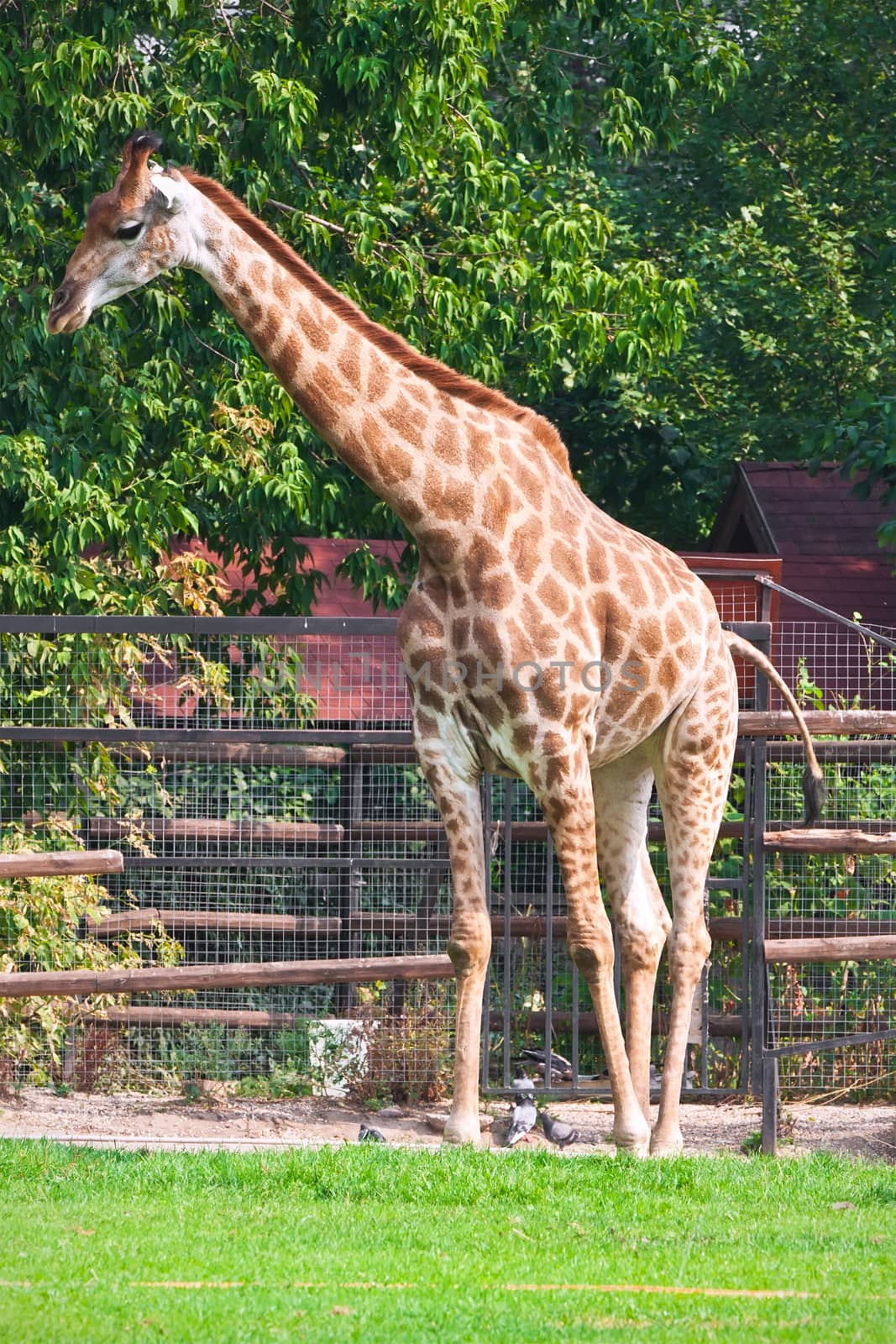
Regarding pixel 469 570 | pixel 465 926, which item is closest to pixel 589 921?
pixel 465 926

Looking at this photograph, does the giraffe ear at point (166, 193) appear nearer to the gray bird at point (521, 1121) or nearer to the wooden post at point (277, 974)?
the wooden post at point (277, 974)

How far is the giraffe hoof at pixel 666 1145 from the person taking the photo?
738cm

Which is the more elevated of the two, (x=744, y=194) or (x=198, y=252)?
(x=744, y=194)

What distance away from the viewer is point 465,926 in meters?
7.15

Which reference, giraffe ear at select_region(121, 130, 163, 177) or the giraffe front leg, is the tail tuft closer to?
the giraffe front leg

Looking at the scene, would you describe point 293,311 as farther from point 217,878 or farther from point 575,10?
point 575,10

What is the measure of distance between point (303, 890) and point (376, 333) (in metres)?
4.21

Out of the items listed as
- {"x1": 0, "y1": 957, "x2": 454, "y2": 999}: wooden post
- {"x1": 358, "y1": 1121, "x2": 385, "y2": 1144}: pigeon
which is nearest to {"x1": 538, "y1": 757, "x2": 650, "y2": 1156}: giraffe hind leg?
{"x1": 358, "y1": 1121, "x2": 385, "y2": 1144}: pigeon

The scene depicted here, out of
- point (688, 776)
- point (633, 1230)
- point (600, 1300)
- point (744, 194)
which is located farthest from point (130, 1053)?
point (744, 194)

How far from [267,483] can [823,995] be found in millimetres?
4815

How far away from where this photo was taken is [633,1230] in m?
5.66

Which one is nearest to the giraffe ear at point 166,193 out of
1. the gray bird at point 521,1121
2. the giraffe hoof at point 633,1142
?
the giraffe hoof at point 633,1142

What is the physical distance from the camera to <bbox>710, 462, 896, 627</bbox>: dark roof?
16.1m

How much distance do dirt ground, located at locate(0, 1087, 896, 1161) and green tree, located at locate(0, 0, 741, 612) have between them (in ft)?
10.5
